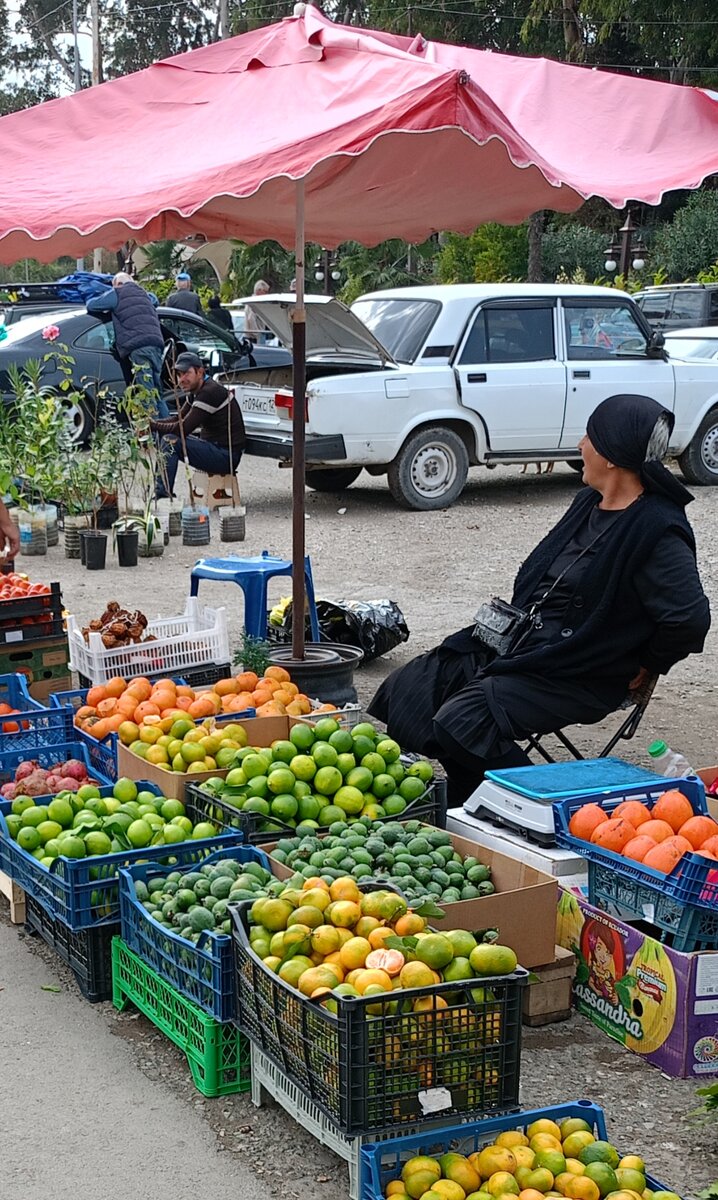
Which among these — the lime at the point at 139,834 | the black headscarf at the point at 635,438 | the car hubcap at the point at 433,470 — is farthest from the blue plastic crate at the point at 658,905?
the car hubcap at the point at 433,470

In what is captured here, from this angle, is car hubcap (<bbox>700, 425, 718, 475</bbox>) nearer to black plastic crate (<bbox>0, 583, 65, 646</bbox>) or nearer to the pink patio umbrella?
the pink patio umbrella

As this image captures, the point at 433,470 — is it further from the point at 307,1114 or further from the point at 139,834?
the point at 307,1114

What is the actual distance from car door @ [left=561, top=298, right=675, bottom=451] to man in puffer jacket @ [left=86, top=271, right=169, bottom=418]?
12.8 feet

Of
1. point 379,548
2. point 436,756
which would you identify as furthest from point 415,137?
point 379,548

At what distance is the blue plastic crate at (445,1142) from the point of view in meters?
2.80

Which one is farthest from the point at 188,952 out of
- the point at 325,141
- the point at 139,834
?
the point at 325,141

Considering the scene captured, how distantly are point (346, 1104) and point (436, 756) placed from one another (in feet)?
8.14

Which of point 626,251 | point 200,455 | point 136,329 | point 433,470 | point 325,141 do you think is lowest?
point 433,470

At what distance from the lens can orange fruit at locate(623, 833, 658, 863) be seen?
370cm

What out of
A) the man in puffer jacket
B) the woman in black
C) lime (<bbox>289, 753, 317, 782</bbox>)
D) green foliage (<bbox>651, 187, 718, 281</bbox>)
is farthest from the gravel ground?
green foliage (<bbox>651, 187, 718, 281</bbox>)

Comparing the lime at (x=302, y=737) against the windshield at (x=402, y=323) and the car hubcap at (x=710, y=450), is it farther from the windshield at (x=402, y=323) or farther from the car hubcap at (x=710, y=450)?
the car hubcap at (x=710, y=450)

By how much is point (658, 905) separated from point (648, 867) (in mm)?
104

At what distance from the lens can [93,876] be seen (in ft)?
13.1

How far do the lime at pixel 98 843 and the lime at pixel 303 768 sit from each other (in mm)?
652
